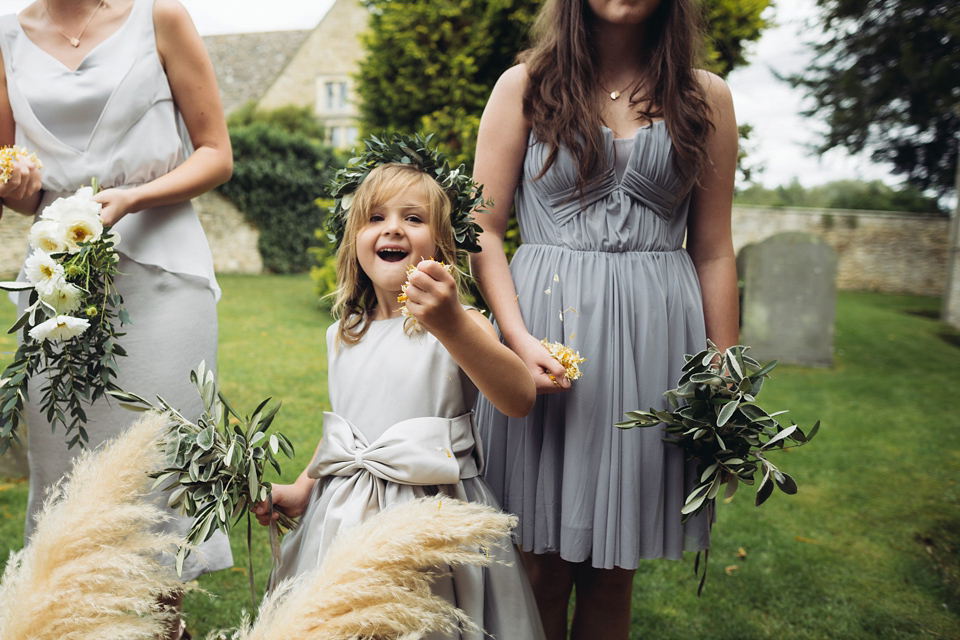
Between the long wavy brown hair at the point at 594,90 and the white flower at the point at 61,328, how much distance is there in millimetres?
1292

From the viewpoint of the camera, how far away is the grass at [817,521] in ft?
11.1

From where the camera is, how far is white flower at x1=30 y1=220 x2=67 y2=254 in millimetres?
1635

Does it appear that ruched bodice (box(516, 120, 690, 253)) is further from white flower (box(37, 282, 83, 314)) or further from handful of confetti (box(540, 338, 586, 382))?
white flower (box(37, 282, 83, 314))

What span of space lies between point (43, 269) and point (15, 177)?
364mm

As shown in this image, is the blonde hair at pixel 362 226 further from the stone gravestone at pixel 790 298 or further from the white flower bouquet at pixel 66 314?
the stone gravestone at pixel 790 298

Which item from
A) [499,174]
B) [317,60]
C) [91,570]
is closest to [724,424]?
[499,174]

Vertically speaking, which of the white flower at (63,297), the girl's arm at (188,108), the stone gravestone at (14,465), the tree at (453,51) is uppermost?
the tree at (453,51)

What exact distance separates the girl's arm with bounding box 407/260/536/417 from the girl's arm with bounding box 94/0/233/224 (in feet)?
3.29

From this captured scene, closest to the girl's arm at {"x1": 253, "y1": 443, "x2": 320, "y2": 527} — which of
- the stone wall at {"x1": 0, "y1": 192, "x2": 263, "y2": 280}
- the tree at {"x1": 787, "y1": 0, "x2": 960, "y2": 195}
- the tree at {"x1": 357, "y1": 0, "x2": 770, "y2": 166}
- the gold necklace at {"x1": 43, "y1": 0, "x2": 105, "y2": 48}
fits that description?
the gold necklace at {"x1": 43, "y1": 0, "x2": 105, "y2": 48}

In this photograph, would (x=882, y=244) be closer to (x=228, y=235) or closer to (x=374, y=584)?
(x=228, y=235)

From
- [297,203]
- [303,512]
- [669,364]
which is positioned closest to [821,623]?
[669,364]

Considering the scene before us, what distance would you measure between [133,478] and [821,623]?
140 inches

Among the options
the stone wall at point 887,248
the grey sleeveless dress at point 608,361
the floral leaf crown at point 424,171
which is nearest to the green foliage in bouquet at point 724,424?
the grey sleeveless dress at point 608,361

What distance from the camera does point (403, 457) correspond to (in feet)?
5.48
